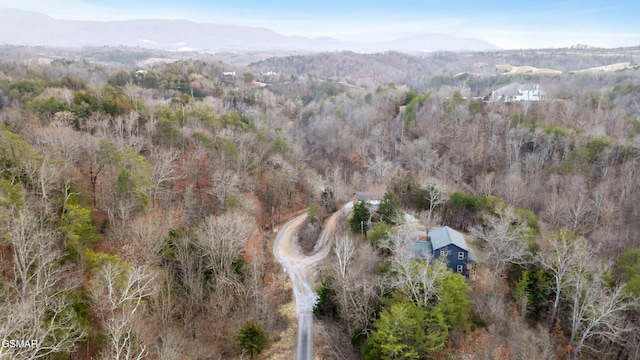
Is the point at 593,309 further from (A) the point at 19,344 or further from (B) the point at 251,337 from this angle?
(A) the point at 19,344

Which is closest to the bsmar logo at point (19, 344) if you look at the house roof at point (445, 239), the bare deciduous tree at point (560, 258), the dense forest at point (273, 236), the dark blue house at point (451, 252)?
the dense forest at point (273, 236)

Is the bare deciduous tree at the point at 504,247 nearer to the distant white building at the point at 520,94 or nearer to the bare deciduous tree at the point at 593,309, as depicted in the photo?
the bare deciduous tree at the point at 593,309

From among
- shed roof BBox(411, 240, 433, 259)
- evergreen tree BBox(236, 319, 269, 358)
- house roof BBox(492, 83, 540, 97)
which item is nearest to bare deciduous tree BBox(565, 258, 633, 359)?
shed roof BBox(411, 240, 433, 259)

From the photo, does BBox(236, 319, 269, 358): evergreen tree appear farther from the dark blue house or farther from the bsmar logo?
the dark blue house

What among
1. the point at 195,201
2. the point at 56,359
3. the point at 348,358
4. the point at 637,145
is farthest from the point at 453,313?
the point at 637,145

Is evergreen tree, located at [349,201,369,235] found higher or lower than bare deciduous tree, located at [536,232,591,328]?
lower

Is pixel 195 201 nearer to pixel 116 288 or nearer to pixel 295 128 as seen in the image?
pixel 116 288
